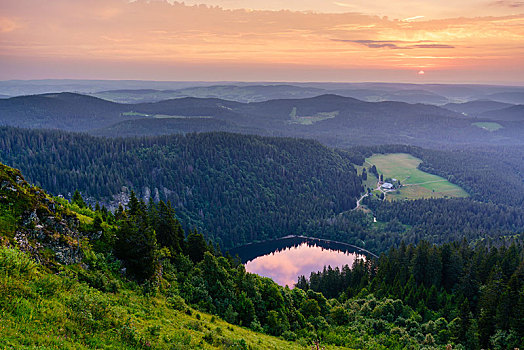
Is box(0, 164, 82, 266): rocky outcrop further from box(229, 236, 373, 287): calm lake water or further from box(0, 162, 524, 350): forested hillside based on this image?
box(229, 236, 373, 287): calm lake water

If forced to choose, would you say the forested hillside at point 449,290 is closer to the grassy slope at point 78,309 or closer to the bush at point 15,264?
the grassy slope at point 78,309

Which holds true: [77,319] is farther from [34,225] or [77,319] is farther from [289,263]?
[289,263]

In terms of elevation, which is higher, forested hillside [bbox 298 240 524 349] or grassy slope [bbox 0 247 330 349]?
grassy slope [bbox 0 247 330 349]

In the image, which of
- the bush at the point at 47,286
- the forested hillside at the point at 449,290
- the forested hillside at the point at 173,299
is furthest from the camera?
the forested hillside at the point at 449,290

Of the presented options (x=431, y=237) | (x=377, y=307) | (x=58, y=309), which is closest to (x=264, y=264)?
(x=431, y=237)

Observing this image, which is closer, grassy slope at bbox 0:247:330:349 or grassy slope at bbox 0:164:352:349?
grassy slope at bbox 0:247:330:349

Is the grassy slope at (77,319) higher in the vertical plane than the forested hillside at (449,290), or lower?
higher

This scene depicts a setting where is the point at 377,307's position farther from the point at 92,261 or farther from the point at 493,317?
the point at 92,261

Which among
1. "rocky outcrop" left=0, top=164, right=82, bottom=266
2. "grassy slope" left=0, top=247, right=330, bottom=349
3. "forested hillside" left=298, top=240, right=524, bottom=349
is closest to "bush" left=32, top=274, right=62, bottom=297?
"grassy slope" left=0, top=247, right=330, bottom=349

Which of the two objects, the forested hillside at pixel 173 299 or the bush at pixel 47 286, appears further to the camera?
the bush at pixel 47 286

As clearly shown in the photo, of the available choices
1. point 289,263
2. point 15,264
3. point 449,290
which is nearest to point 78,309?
point 15,264

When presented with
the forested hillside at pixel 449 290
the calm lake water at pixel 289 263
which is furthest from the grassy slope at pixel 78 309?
the calm lake water at pixel 289 263
